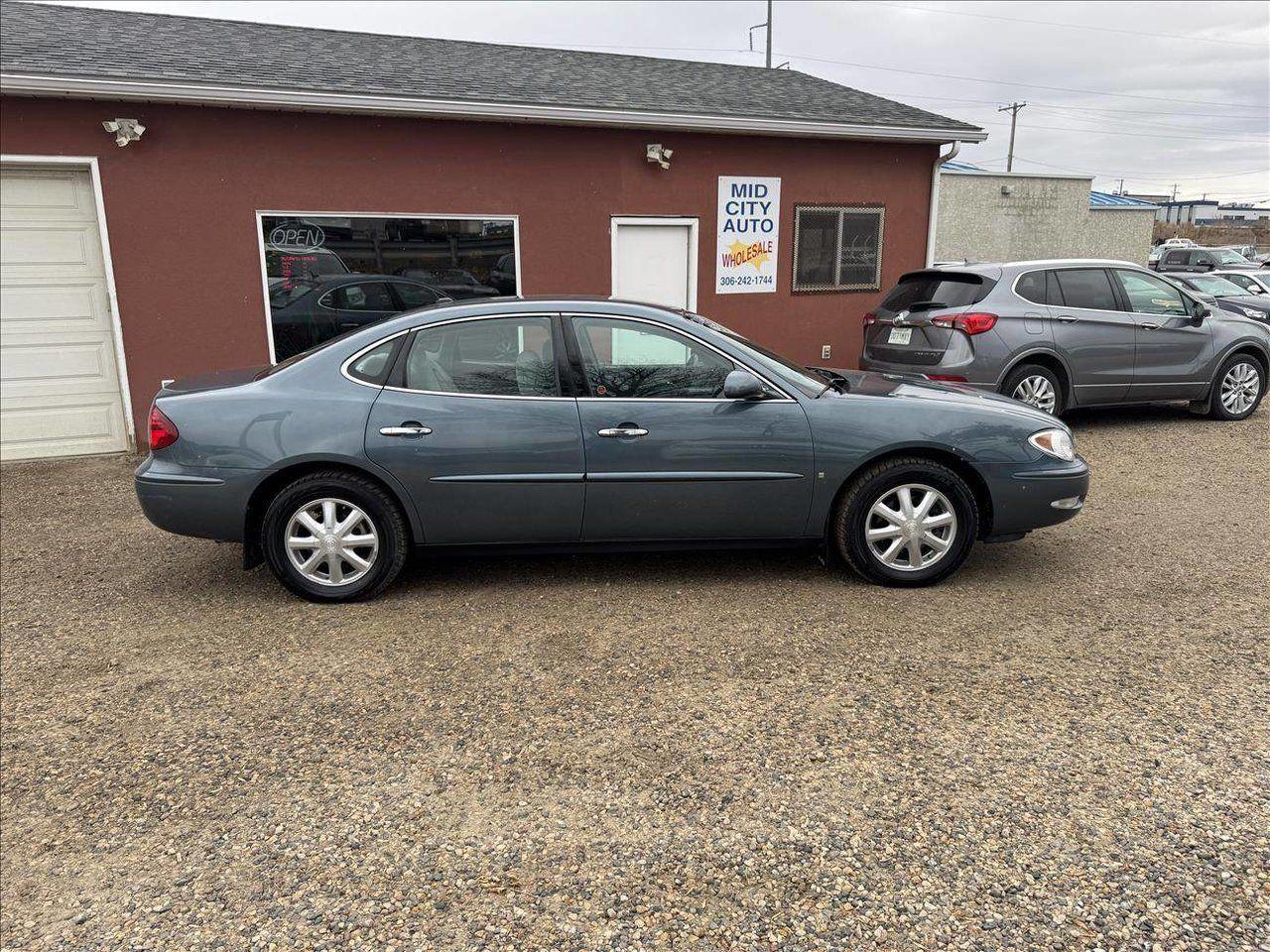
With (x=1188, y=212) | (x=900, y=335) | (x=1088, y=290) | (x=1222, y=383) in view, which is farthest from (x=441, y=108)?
(x=1188, y=212)

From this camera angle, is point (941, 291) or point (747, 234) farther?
point (747, 234)

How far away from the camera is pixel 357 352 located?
15.0 feet

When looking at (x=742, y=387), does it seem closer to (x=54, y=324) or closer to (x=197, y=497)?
(x=197, y=497)

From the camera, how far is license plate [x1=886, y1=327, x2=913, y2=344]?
318 inches

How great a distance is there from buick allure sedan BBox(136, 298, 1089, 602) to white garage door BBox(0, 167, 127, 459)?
166 inches

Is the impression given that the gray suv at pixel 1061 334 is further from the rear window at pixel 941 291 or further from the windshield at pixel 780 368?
the windshield at pixel 780 368

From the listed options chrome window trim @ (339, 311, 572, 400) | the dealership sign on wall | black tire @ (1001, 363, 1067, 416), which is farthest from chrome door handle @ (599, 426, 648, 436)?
the dealership sign on wall

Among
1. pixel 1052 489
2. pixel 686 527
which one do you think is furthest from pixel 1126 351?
pixel 686 527

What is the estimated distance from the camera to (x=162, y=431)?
4.47 meters

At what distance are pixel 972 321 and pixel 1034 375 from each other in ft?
2.77

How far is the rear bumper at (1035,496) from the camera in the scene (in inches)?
182

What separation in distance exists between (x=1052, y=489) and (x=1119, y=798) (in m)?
2.13

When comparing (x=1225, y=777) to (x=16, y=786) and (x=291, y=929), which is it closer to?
(x=291, y=929)

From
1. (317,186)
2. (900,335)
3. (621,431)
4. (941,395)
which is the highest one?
(317,186)
